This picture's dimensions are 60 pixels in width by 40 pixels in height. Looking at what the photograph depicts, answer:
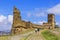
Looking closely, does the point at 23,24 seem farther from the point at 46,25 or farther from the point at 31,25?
the point at 46,25

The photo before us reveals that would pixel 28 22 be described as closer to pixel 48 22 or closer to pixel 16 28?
pixel 16 28

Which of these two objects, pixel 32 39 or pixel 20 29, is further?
pixel 20 29

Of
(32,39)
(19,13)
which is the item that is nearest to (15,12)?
(19,13)

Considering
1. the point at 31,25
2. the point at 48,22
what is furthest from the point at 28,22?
the point at 48,22

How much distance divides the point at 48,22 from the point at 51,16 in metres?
2.49

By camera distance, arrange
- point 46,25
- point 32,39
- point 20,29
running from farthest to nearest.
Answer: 1. point 46,25
2. point 20,29
3. point 32,39

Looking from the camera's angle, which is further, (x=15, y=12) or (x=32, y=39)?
(x=15, y=12)

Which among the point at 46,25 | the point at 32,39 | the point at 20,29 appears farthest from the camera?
the point at 46,25

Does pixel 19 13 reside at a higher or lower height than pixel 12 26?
higher

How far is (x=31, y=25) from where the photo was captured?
61.0 meters

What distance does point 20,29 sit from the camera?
57.9 meters

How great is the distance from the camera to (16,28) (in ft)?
195

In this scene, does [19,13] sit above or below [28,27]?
above

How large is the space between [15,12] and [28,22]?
17.0 feet
